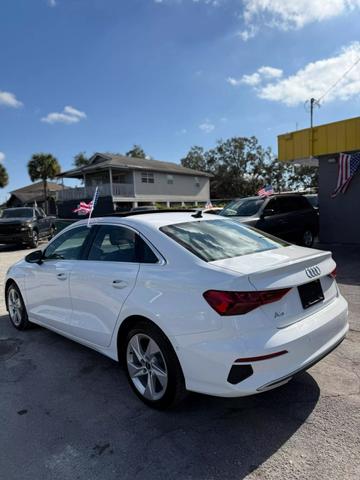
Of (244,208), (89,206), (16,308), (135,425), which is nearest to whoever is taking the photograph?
(135,425)

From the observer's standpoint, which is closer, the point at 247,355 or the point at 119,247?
the point at 247,355

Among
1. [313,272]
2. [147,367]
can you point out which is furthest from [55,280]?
[313,272]

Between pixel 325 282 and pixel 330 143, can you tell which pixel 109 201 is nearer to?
pixel 330 143

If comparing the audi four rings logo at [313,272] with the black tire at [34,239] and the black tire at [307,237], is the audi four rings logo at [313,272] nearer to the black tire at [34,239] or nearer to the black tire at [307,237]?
the black tire at [307,237]

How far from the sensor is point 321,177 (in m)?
11.8

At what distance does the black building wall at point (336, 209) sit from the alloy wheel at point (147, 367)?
10.0 m

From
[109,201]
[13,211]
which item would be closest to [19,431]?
[13,211]

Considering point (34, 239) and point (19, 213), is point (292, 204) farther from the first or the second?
point (19, 213)

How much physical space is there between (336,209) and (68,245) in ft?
31.8

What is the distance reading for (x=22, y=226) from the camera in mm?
15617

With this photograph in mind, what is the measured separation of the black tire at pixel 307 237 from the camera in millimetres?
11137

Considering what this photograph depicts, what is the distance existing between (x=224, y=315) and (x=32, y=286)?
10.2 feet

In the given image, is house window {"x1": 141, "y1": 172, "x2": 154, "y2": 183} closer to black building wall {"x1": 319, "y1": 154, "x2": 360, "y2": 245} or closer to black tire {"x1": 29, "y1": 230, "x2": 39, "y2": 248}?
black tire {"x1": 29, "y1": 230, "x2": 39, "y2": 248}

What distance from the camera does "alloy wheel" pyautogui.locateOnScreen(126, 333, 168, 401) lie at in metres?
2.94
